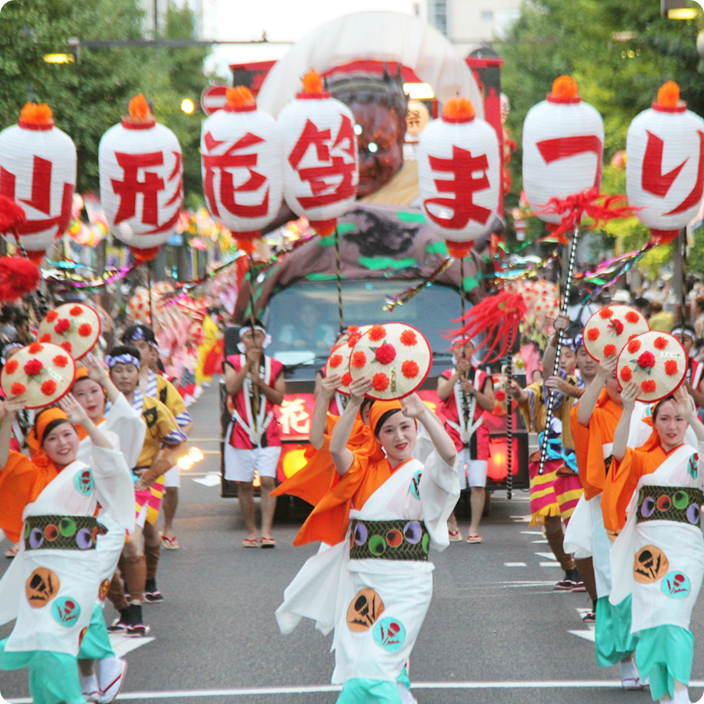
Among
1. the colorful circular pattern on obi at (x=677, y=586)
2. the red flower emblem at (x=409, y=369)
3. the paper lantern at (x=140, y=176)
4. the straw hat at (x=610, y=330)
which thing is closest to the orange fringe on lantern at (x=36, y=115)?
the paper lantern at (x=140, y=176)

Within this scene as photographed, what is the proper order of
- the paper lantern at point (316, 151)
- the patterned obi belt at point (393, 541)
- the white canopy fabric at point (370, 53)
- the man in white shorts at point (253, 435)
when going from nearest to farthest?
the patterned obi belt at point (393, 541), the paper lantern at point (316, 151), the man in white shorts at point (253, 435), the white canopy fabric at point (370, 53)

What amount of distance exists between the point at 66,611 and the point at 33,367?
1086 millimetres

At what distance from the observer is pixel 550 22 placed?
141ft

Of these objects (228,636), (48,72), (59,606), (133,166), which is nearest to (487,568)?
(228,636)

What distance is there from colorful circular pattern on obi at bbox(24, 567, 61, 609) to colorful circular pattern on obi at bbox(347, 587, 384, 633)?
1.34m

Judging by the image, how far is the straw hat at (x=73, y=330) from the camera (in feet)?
21.4

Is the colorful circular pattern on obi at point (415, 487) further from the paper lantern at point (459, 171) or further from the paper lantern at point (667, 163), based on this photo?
the paper lantern at point (459, 171)

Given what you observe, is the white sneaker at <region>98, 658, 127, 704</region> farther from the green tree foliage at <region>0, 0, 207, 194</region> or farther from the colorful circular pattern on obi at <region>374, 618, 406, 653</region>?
the green tree foliage at <region>0, 0, 207, 194</region>

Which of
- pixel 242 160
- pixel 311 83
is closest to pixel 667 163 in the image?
pixel 311 83

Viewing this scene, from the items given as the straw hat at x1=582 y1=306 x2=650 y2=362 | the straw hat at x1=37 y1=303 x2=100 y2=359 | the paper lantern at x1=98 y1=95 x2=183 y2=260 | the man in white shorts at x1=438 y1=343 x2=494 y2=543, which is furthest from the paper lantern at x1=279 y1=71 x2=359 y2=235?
the straw hat at x1=582 y1=306 x2=650 y2=362

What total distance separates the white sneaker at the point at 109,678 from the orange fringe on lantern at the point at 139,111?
410cm

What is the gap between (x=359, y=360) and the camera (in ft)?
17.2

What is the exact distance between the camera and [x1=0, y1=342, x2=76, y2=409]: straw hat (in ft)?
18.7

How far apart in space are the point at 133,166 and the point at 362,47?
205 inches
